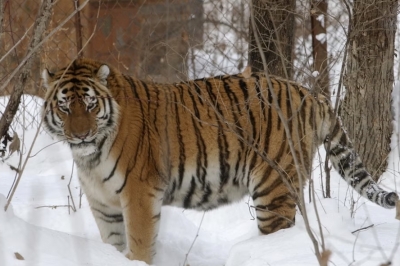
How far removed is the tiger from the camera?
4.57 metres

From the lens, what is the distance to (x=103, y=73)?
4641 millimetres

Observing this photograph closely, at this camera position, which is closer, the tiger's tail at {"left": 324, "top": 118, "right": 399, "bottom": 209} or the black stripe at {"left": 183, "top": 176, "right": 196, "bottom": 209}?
the tiger's tail at {"left": 324, "top": 118, "right": 399, "bottom": 209}

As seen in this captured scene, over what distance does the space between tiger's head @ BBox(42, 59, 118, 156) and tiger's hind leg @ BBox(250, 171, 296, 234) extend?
95 centimetres

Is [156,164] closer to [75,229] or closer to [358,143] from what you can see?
[75,229]

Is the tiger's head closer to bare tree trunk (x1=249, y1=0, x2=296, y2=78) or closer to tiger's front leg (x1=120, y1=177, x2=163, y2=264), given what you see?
tiger's front leg (x1=120, y1=177, x2=163, y2=264)

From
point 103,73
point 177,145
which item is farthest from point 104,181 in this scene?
point 103,73

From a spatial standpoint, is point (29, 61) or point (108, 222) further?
point (108, 222)

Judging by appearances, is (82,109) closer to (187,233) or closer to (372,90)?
(187,233)

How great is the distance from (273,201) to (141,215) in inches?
31.3

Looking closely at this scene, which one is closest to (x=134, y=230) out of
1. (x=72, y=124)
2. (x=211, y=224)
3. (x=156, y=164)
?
(x=156, y=164)

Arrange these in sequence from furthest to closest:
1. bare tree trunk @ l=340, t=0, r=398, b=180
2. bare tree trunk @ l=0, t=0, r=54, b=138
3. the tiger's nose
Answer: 1. bare tree trunk @ l=340, t=0, r=398, b=180
2. the tiger's nose
3. bare tree trunk @ l=0, t=0, r=54, b=138

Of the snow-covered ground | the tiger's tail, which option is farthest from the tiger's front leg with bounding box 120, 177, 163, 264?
the tiger's tail

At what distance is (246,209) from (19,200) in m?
1.61

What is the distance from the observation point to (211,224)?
18.3 feet
